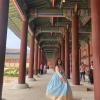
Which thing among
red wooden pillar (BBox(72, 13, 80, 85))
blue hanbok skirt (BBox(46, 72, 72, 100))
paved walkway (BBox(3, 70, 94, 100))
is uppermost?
red wooden pillar (BBox(72, 13, 80, 85))

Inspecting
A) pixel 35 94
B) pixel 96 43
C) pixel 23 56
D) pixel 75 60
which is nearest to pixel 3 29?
pixel 96 43

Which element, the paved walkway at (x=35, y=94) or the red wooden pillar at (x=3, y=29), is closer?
the red wooden pillar at (x=3, y=29)

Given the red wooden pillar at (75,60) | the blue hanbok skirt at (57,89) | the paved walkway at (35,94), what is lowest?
the paved walkway at (35,94)

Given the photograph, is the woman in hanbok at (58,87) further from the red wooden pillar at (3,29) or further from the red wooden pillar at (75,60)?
the red wooden pillar at (75,60)

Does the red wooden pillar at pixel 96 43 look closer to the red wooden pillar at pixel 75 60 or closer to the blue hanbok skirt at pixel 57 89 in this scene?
the blue hanbok skirt at pixel 57 89

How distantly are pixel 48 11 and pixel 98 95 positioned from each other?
1108 cm

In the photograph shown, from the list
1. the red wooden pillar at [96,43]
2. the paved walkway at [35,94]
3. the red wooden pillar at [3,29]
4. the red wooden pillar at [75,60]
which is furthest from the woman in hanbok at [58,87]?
the red wooden pillar at [75,60]

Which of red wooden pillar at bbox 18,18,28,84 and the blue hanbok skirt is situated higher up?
red wooden pillar at bbox 18,18,28,84

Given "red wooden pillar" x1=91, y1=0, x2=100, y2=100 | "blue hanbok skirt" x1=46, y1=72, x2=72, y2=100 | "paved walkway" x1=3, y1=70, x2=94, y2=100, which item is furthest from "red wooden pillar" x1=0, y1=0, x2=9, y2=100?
"red wooden pillar" x1=91, y1=0, x2=100, y2=100

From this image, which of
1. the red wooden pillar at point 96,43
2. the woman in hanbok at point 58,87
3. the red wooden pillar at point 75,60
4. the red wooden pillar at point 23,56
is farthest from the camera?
the red wooden pillar at point 23,56

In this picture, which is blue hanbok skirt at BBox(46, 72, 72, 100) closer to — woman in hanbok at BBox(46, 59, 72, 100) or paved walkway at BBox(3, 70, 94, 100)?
woman in hanbok at BBox(46, 59, 72, 100)

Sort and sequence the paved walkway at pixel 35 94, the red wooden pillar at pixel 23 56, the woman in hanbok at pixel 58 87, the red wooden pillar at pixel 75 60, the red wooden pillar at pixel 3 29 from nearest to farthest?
the woman in hanbok at pixel 58 87, the red wooden pillar at pixel 3 29, the paved walkway at pixel 35 94, the red wooden pillar at pixel 75 60, the red wooden pillar at pixel 23 56

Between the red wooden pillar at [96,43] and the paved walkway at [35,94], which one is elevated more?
the red wooden pillar at [96,43]

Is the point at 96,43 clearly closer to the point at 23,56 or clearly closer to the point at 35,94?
the point at 35,94
